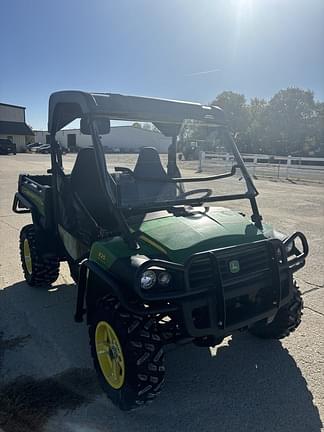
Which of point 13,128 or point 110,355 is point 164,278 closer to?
point 110,355

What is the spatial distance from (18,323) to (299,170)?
55.1ft

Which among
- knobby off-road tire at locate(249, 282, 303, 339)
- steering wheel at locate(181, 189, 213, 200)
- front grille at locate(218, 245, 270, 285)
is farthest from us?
steering wheel at locate(181, 189, 213, 200)

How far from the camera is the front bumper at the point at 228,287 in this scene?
2.22 meters

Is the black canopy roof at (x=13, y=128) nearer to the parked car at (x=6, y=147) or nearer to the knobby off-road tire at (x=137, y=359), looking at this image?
the parked car at (x=6, y=147)

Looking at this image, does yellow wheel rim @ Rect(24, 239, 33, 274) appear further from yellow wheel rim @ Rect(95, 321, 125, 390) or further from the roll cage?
yellow wheel rim @ Rect(95, 321, 125, 390)

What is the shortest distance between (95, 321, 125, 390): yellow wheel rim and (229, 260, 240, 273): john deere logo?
2.84ft

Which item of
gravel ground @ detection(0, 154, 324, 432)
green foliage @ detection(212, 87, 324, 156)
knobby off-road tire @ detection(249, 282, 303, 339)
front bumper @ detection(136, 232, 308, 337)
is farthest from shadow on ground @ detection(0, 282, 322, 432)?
green foliage @ detection(212, 87, 324, 156)

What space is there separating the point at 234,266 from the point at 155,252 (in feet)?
1.74

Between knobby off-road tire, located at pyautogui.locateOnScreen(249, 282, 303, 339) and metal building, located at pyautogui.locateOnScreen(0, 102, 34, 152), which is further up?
metal building, located at pyautogui.locateOnScreen(0, 102, 34, 152)

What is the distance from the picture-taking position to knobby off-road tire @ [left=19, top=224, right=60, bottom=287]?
162 inches

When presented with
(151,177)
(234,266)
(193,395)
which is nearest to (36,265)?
(151,177)

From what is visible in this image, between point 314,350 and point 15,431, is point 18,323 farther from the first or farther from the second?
point 314,350

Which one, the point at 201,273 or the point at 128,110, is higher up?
the point at 128,110

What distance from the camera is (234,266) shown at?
7.95 feet
